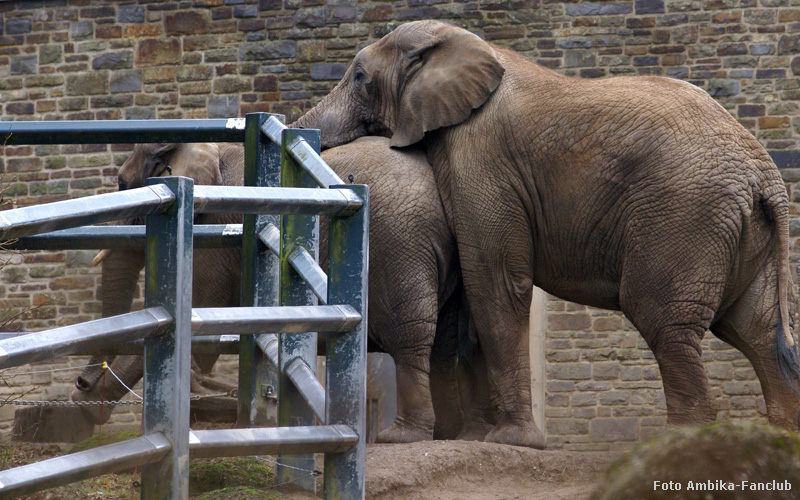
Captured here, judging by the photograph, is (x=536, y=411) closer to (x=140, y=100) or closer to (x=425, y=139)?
(x=140, y=100)

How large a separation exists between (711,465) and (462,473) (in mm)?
2761

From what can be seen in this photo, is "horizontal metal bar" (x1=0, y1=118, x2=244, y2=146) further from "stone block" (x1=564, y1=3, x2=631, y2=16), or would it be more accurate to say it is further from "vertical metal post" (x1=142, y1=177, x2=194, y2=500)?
"stone block" (x1=564, y1=3, x2=631, y2=16)

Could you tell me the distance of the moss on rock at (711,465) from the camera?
1.47 m

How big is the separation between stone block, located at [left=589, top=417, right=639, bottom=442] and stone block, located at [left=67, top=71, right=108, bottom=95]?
6845 millimetres

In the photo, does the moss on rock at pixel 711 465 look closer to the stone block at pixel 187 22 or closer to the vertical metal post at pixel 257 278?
the vertical metal post at pixel 257 278

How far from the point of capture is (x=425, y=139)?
6312mm

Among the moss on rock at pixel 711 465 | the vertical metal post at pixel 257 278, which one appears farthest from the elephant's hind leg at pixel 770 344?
the moss on rock at pixel 711 465

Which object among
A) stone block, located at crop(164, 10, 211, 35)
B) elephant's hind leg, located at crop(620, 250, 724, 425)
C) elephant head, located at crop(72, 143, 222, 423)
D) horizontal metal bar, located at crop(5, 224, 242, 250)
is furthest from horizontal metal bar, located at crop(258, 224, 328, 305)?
stone block, located at crop(164, 10, 211, 35)

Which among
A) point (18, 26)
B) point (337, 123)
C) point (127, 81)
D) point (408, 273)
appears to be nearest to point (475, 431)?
point (408, 273)

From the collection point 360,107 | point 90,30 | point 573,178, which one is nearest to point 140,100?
point 90,30

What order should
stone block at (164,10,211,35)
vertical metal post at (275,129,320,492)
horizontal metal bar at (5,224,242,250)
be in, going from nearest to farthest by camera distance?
1. vertical metal post at (275,129,320,492)
2. horizontal metal bar at (5,224,242,250)
3. stone block at (164,10,211,35)

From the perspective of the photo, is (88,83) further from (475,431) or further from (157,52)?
(475,431)

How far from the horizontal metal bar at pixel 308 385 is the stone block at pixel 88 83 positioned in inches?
445

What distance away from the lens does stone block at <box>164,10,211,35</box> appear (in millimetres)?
13375
